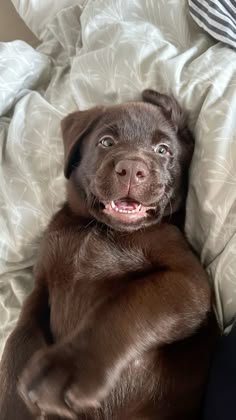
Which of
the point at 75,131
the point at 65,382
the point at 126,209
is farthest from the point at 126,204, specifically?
the point at 65,382

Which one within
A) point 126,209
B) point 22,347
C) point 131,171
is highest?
point 131,171

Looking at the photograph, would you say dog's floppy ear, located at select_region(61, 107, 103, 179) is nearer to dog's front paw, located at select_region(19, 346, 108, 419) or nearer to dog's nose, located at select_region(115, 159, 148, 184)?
dog's nose, located at select_region(115, 159, 148, 184)

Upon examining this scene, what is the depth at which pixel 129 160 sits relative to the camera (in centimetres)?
117

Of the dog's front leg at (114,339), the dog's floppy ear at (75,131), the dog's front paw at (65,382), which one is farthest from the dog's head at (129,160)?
the dog's front paw at (65,382)

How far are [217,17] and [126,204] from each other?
24.4 inches

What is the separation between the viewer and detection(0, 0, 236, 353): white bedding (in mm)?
1262

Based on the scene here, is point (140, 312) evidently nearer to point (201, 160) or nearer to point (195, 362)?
point (195, 362)

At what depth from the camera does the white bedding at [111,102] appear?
1.26m

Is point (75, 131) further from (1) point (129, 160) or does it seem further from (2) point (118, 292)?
(2) point (118, 292)

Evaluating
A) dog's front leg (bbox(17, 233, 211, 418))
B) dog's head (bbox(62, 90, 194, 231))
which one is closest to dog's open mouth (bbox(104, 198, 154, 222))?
dog's head (bbox(62, 90, 194, 231))

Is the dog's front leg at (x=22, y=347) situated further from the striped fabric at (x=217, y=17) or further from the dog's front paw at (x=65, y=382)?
the striped fabric at (x=217, y=17)

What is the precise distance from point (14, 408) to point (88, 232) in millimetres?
457

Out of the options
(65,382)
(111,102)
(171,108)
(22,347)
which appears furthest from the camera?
(111,102)

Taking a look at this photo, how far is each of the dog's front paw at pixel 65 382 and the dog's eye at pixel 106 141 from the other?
51 centimetres
